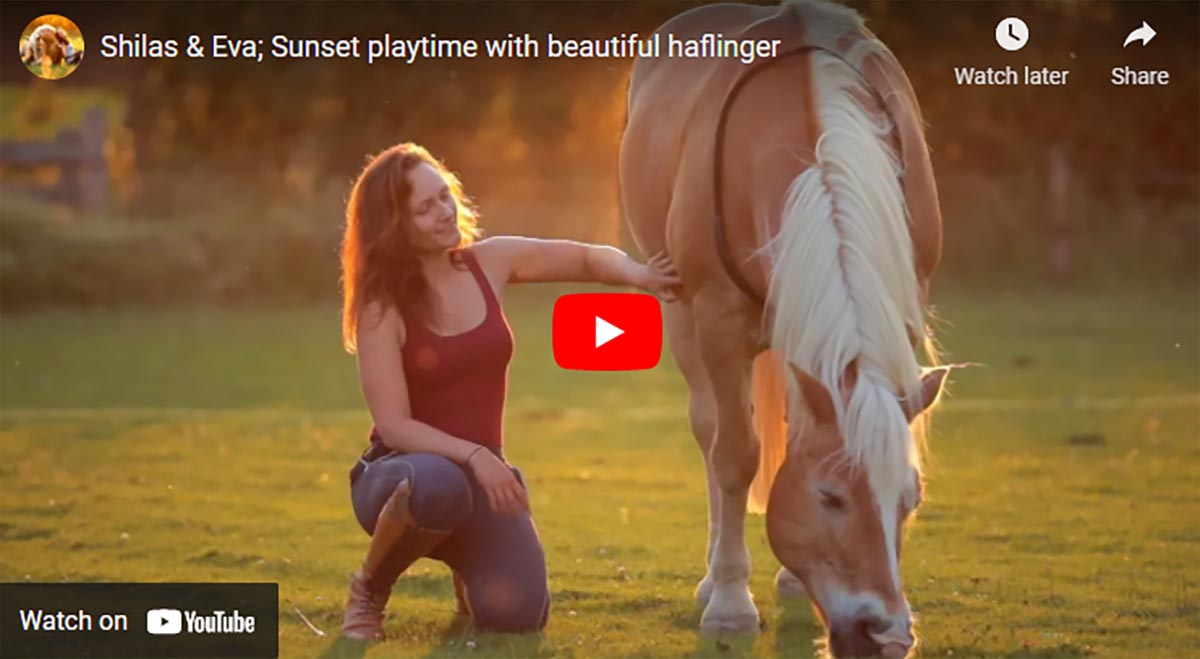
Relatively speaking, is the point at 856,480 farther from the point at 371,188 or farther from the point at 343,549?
the point at 343,549

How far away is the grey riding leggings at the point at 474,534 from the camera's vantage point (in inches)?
144

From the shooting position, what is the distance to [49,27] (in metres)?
4.32

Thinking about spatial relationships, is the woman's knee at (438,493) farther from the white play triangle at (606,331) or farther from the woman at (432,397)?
the white play triangle at (606,331)

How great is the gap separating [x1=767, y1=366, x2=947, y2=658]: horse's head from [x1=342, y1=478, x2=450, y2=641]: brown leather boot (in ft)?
2.73

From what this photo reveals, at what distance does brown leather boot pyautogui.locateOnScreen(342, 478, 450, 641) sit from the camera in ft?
12.0

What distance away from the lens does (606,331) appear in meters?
4.63

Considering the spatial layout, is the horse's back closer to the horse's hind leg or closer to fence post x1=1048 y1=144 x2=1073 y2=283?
the horse's hind leg

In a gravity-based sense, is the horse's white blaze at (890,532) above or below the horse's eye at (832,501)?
below

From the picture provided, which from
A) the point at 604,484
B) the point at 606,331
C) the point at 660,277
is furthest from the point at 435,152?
the point at 660,277

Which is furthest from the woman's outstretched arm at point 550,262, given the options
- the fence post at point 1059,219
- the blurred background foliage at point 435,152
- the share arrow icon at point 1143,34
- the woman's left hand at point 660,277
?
the fence post at point 1059,219

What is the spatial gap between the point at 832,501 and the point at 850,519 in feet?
0.19

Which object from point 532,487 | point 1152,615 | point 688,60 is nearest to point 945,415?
point 532,487

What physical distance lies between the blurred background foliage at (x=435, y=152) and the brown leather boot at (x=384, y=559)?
3.84 m

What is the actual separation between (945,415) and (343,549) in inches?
132
